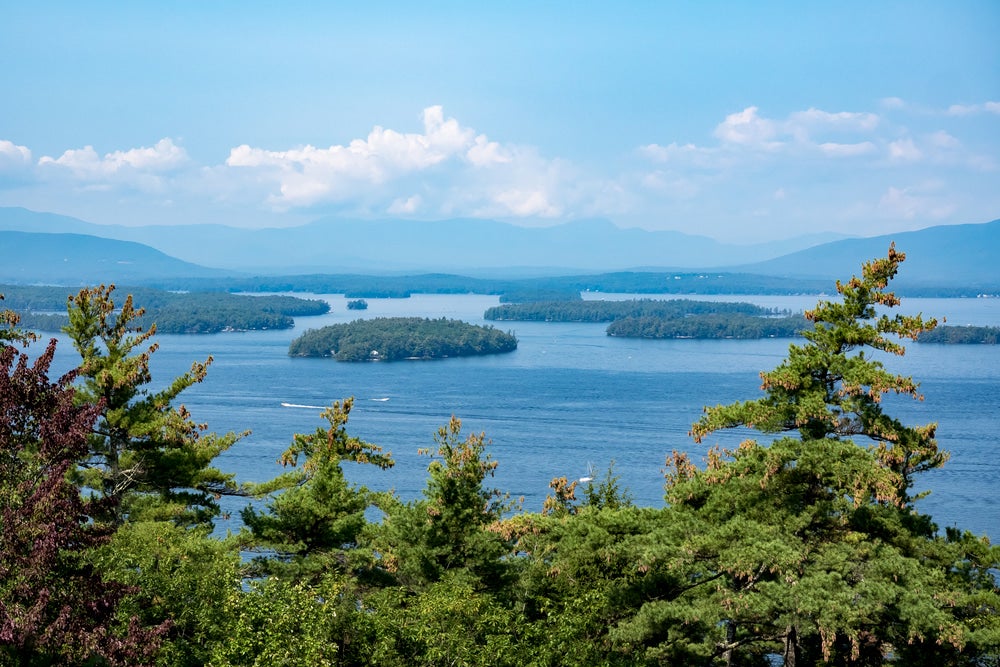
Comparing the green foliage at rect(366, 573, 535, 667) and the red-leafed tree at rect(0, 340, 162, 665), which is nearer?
the red-leafed tree at rect(0, 340, 162, 665)

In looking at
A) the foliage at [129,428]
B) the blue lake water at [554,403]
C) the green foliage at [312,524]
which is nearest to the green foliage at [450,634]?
the green foliage at [312,524]

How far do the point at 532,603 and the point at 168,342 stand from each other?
4367 inches

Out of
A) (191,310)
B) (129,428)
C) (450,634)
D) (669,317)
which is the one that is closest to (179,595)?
(450,634)

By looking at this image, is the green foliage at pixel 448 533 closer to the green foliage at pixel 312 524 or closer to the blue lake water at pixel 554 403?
the green foliage at pixel 312 524

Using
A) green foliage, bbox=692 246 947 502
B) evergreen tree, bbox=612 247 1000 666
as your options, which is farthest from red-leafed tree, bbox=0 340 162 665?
green foliage, bbox=692 246 947 502

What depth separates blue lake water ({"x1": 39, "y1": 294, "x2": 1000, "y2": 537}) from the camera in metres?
48.4

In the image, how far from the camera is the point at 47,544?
7688 millimetres

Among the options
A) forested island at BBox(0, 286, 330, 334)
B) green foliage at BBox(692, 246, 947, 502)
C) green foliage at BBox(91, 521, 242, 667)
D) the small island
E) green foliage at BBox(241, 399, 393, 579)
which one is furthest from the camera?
forested island at BBox(0, 286, 330, 334)

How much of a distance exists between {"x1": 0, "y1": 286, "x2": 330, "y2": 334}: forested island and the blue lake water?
543 inches

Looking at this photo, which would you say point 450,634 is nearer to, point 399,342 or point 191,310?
point 399,342

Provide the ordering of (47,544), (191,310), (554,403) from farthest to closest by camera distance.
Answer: (191,310) → (554,403) → (47,544)

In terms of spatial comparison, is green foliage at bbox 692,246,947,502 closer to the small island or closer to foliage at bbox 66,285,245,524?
foliage at bbox 66,285,245,524

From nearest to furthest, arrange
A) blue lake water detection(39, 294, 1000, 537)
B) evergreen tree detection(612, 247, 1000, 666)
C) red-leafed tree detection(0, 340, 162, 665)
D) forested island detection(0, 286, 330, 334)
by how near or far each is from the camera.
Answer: red-leafed tree detection(0, 340, 162, 665)
evergreen tree detection(612, 247, 1000, 666)
blue lake water detection(39, 294, 1000, 537)
forested island detection(0, 286, 330, 334)

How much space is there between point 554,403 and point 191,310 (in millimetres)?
89120
